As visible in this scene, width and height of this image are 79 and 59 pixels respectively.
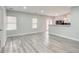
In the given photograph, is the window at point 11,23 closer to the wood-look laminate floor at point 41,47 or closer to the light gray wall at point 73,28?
the wood-look laminate floor at point 41,47

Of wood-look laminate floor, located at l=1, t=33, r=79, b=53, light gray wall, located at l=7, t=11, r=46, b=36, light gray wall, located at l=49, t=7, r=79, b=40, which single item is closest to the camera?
wood-look laminate floor, located at l=1, t=33, r=79, b=53

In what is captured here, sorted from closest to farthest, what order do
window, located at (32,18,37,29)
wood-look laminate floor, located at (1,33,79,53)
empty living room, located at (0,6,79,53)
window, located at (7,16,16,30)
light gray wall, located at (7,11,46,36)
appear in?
wood-look laminate floor, located at (1,33,79,53) < empty living room, located at (0,6,79,53) < window, located at (7,16,16,30) < light gray wall, located at (7,11,46,36) < window, located at (32,18,37,29)

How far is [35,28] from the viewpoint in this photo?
12.1m

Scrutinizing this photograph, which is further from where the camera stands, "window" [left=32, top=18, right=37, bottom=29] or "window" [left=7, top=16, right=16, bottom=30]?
"window" [left=32, top=18, right=37, bottom=29]

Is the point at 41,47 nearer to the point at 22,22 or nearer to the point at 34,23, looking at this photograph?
the point at 22,22

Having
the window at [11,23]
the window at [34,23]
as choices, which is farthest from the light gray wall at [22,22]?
the window at [34,23]

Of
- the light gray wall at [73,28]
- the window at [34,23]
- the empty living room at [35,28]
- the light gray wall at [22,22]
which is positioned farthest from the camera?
the window at [34,23]

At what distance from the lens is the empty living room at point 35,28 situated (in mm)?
5445

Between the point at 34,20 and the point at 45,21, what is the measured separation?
2.67 meters

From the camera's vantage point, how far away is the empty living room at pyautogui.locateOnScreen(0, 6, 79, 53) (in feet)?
17.9

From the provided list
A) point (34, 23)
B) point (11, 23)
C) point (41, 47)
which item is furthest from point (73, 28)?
point (34, 23)

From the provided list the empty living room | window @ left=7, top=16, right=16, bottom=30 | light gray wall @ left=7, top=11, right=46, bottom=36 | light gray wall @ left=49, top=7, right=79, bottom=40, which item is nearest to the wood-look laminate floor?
the empty living room

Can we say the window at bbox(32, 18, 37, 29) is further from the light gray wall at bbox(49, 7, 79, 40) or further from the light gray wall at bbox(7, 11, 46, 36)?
the light gray wall at bbox(49, 7, 79, 40)

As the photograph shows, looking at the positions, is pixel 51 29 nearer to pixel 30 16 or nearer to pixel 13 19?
pixel 30 16
